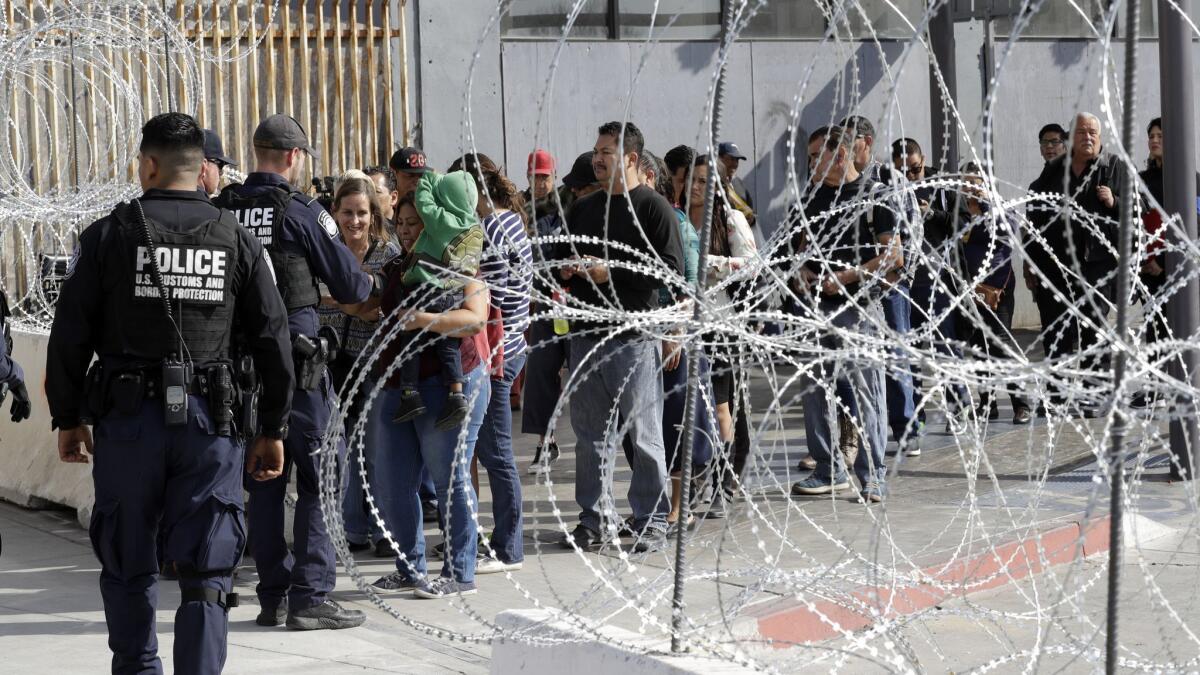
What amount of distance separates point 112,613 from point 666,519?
2.81 meters

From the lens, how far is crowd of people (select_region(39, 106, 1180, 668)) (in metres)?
3.39

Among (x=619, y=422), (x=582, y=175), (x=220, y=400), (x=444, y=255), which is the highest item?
(x=582, y=175)

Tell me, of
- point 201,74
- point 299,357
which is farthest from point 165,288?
point 201,74

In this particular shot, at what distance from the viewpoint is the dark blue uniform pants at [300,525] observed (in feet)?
17.5

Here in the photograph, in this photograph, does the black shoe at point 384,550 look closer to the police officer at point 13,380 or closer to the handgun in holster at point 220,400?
the police officer at point 13,380

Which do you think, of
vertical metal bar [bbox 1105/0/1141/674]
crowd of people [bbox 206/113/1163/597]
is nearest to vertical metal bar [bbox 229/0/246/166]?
crowd of people [bbox 206/113/1163/597]

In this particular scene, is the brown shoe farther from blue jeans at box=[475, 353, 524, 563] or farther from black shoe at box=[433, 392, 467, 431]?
black shoe at box=[433, 392, 467, 431]

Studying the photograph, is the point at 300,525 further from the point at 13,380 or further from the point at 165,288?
the point at 165,288

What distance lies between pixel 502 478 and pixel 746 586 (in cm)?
235

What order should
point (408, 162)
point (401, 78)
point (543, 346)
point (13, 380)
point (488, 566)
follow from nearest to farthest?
point (543, 346), point (13, 380), point (488, 566), point (408, 162), point (401, 78)

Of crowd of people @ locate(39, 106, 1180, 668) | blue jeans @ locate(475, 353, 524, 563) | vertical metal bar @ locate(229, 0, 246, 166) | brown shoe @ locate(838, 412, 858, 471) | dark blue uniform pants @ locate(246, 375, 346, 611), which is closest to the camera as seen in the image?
crowd of people @ locate(39, 106, 1180, 668)

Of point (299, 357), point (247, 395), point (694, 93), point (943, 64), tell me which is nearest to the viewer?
point (247, 395)

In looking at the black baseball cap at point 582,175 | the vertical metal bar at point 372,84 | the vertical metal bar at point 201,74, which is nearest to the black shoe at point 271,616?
the black baseball cap at point 582,175

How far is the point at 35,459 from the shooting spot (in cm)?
800
